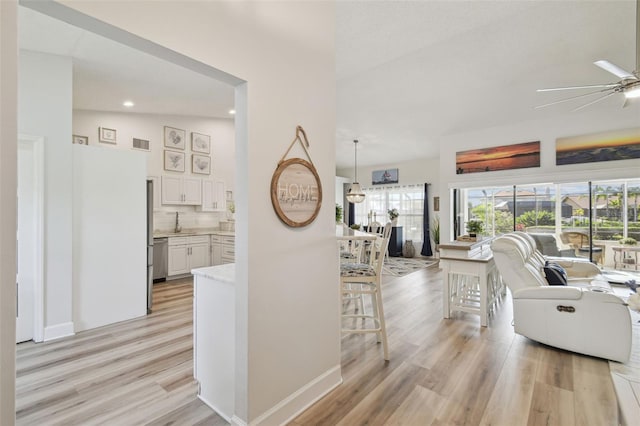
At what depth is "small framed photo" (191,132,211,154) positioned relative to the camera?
6066 mm

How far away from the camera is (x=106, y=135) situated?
5.04m

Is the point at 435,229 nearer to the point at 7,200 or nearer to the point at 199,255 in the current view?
the point at 199,255

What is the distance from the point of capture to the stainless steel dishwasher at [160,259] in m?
5.15

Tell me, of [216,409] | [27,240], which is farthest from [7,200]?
[27,240]

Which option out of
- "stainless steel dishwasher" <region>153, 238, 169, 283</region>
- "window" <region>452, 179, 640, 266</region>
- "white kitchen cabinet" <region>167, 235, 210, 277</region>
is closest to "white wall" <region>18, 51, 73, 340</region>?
"stainless steel dishwasher" <region>153, 238, 169, 283</region>

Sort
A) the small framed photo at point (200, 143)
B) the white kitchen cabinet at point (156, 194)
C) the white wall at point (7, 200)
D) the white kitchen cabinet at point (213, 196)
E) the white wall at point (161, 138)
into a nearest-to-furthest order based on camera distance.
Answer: the white wall at point (7, 200)
the white wall at point (161, 138)
the white kitchen cabinet at point (156, 194)
the small framed photo at point (200, 143)
the white kitchen cabinet at point (213, 196)

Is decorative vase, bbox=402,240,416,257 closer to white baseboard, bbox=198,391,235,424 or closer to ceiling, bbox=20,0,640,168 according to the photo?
ceiling, bbox=20,0,640,168

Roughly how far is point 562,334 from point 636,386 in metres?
1.50

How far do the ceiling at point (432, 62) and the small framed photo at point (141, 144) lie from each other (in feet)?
1.86

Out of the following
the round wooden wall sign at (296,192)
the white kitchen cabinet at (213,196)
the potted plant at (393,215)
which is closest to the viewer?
the round wooden wall sign at (296,192)

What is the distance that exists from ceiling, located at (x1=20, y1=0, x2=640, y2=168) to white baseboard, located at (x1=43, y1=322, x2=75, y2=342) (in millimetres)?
2771

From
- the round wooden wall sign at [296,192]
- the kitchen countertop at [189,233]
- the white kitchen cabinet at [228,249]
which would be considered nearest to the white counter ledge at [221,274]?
the round wooden wall sign at [296,192]

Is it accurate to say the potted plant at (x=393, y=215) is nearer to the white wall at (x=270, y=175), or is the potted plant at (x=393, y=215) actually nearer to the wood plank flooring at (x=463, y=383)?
the wood plank flooring at (x=463, y=383)

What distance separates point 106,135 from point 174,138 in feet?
3.60
